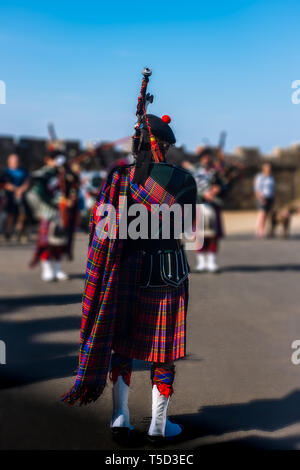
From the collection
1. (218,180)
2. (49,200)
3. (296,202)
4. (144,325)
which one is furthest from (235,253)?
(296,202)

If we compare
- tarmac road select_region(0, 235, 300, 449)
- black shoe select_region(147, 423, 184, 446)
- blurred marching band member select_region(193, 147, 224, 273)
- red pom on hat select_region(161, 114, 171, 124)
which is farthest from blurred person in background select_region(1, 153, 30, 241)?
black shoe select_region(147, 423, 184, 446)

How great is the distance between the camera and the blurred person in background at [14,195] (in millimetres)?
12148

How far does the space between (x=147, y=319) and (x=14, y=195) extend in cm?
955

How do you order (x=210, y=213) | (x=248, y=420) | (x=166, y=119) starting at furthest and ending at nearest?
(x=210, y=213) < (x=248, y=420) < (x=166, y=119)

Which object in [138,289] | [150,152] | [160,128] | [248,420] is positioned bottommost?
[248,420]

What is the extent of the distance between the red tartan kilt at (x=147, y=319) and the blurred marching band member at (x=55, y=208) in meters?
4.79

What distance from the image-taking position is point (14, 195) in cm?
1230

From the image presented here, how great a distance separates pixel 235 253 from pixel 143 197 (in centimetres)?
Answer: 842

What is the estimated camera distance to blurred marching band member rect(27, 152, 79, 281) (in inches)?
308

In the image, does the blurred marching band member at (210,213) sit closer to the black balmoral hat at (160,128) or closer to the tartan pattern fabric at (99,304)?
the black balmoral hat at (160,128)

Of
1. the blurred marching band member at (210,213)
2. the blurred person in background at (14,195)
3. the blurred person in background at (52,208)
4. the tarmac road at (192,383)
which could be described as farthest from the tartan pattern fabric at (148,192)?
the blurred person in background at (14,195)

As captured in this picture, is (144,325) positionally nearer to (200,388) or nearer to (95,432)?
(95,432)

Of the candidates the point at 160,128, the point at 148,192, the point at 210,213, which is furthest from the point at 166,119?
the point at 210,213

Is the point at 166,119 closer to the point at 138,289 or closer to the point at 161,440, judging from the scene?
the point at 138,289
